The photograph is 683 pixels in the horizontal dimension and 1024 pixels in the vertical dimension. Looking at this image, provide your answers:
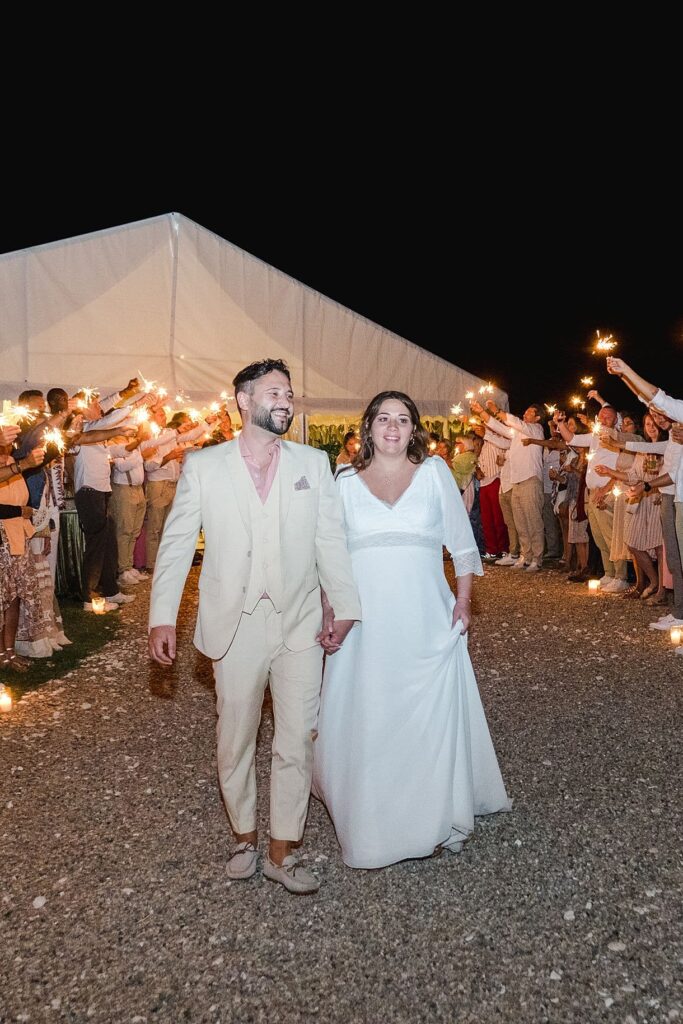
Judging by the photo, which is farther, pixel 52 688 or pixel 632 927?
pixel 52 688

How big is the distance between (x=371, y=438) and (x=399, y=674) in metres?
1.22

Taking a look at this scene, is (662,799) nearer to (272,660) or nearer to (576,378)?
(272,660)

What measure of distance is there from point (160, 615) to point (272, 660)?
55 centimetres

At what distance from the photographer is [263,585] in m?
3.64

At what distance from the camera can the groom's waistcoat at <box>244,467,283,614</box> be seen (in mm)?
3631

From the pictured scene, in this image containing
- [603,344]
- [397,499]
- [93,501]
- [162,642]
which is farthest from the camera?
[93,501]

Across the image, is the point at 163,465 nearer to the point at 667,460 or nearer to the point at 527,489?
the point at 527,489

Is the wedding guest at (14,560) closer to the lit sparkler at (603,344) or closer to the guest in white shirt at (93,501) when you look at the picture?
the guest in white shirt at (93,501)

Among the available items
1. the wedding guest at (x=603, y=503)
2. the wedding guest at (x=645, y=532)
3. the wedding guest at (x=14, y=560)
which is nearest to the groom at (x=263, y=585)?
the wedding guest at (x=14, y=560)

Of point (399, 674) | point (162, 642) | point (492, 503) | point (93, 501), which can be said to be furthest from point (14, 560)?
point (492, 503)

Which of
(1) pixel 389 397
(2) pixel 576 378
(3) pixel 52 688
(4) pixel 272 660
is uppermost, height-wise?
(2) pixel 576 378

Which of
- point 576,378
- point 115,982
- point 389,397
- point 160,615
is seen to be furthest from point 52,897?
point 576,378

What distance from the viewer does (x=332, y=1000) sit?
3.00 metres

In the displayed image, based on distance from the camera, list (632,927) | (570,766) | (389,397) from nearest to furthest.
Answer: (632,927) → (389,397) → (570,766)
